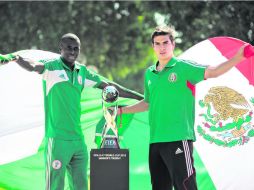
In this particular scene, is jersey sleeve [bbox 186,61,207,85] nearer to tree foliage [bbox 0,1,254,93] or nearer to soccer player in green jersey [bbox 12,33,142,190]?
soccer player in green jersey [bbox 12,33,142,190]

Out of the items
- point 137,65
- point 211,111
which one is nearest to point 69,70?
point 211,111

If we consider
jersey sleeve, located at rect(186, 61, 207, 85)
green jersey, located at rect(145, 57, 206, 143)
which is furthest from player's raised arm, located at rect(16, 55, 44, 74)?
jersey sleeve, located at rect(186, 61, 207, 85)

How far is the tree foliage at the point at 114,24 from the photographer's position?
1867cm

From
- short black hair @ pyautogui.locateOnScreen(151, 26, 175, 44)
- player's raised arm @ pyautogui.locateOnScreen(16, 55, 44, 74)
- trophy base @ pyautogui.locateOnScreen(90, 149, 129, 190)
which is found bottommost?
trophy base @ pyautogui.locateOnScreen(90, 149, 129, 190)

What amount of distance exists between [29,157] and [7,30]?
1471 cm

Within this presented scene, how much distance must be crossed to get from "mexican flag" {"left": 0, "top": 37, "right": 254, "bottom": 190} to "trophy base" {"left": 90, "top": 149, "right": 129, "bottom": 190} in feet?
5.01

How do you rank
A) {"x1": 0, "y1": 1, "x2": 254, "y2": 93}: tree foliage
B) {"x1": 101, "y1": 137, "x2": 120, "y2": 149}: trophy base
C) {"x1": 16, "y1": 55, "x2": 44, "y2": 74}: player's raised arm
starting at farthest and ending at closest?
1. {"x1": 0, "y1": 1, "x2": 254, "y2": 93}: tree foliage
2. {"x1": 16, "y1": 55, "x2": 44, "y2": 74}: player's raised arm
3. {"x1": 101, "y1": 137, "x2": 120, "y2": 149}: trophy base

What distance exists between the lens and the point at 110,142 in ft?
16.9

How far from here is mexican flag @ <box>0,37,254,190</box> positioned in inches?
262

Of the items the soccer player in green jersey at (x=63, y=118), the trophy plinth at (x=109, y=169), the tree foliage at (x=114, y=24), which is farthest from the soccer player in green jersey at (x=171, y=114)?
the tree foliage at (x=114, y=24)

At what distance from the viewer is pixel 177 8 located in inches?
786

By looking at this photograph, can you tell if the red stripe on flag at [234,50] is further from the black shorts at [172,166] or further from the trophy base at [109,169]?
the trophy base at [109,169]

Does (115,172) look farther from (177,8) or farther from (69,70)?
(177,8)

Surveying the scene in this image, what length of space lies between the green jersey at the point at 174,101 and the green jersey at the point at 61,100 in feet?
2.68
